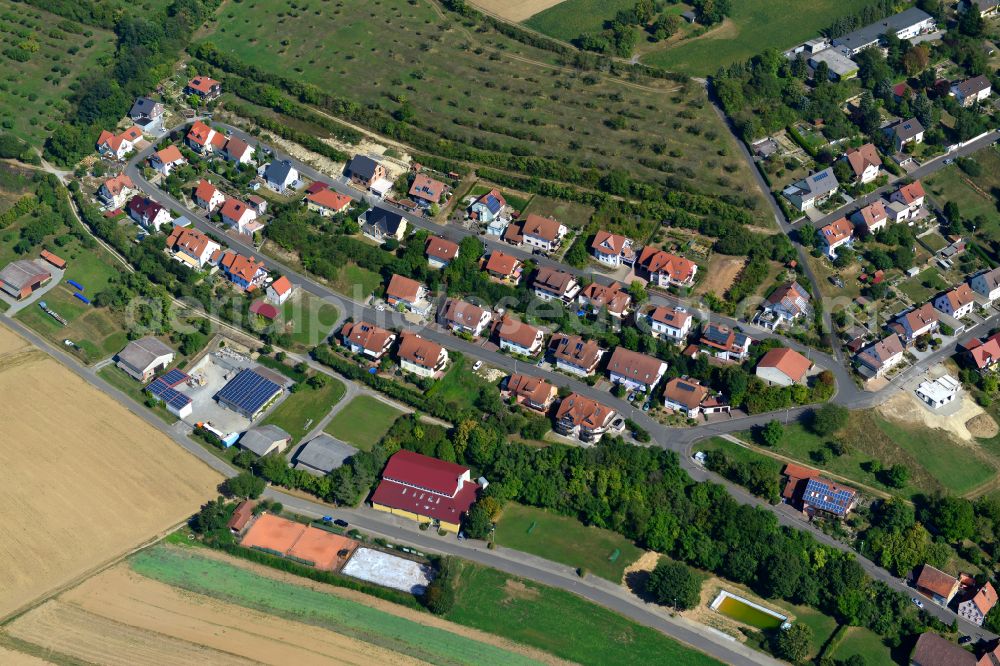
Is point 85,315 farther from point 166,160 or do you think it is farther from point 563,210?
point 563,210

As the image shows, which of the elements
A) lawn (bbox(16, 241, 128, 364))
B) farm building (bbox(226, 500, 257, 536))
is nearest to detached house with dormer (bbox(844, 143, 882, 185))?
farm building (bbox(226, 500, 257, 536))

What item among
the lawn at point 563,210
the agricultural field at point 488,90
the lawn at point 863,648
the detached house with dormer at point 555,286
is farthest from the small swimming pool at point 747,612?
the agricultural field at point 488,90

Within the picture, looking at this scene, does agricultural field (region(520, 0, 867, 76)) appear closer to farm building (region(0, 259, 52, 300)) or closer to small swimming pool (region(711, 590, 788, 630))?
farm building (region(0, 259, 52, 300))

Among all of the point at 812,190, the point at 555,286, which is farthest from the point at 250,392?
the point at 812,190

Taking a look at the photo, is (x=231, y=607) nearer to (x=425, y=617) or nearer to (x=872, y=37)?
(x=425, y=617)

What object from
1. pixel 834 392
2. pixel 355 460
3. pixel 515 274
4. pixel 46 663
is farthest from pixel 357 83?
pixel 46 663

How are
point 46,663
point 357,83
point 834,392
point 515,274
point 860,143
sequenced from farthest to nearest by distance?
point 357,83
point 860,143
point 515,274
point 834,392
point 46,663
